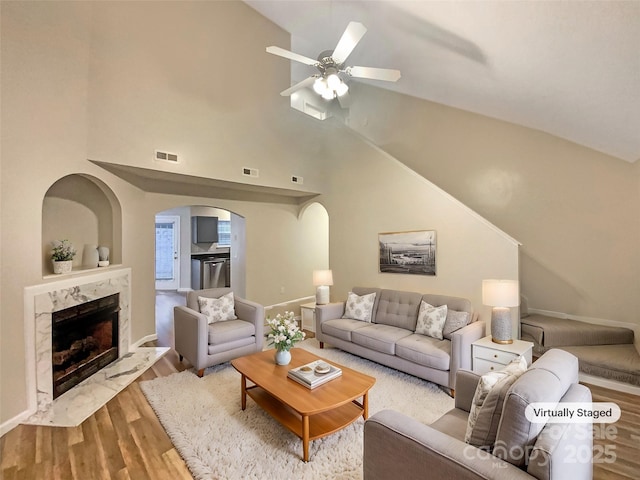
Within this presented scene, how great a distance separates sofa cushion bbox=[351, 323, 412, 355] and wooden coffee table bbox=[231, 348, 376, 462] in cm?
93

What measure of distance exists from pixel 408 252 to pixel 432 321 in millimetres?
1174

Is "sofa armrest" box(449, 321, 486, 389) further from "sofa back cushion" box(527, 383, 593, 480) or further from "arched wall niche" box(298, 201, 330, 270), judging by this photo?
"arched wall niche" box(298, 201, 330, 270)

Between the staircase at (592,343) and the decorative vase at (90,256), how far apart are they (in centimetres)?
581

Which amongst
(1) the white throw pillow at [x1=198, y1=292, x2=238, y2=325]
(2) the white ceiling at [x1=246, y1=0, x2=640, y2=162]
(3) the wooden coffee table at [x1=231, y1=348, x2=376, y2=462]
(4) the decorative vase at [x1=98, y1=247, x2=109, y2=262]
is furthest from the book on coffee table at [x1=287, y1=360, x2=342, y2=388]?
(2) the white ceiling at [x1=246, y1=0, x2=640, y2=162]

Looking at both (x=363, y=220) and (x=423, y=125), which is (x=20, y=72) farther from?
(x=423, y=125)

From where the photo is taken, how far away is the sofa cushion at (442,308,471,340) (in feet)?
11.0

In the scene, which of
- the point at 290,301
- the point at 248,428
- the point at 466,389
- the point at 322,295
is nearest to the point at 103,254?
the point at 248,428

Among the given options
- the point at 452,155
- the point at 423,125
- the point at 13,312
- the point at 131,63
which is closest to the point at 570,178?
the point at 452,155

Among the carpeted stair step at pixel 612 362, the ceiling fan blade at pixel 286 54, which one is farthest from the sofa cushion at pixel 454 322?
the ceiling fan blade at pixel 286 54

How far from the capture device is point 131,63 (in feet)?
11.3

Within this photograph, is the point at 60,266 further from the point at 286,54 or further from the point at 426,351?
the point at 426,351

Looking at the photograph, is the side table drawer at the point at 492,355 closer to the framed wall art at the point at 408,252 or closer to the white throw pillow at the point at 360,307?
the framed wall art at the point at 408,252

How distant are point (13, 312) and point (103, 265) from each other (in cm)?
128

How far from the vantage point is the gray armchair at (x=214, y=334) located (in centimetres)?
338
